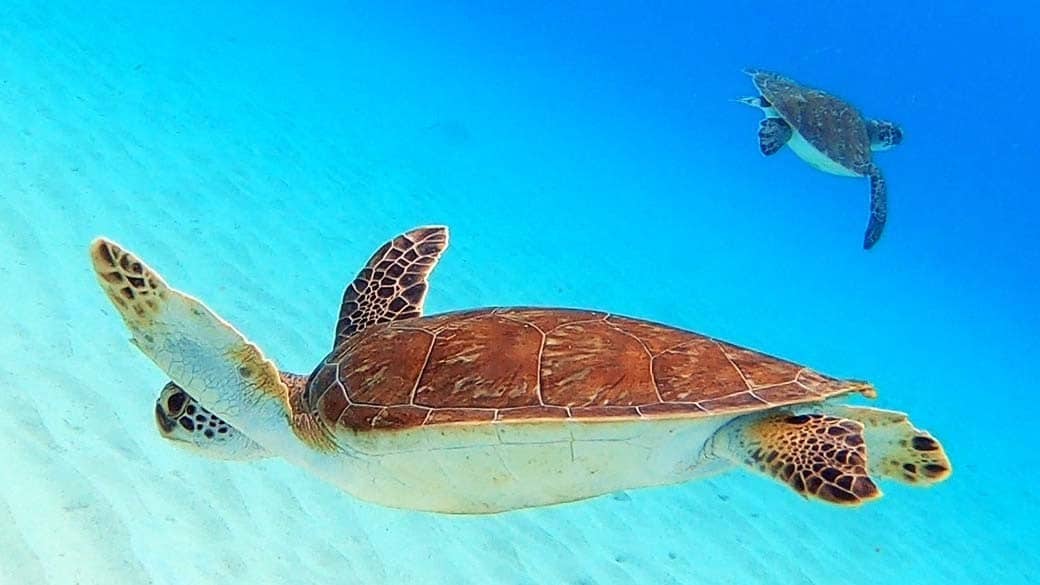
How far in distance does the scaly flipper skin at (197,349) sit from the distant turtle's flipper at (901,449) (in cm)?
164

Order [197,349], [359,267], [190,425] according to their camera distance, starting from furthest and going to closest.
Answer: [359,267], [190,425], [197,349]

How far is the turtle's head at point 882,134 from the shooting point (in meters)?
8.66

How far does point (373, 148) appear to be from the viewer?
37.3 feet

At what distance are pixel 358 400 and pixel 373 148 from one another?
363 inches

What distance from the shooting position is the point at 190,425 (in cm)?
282

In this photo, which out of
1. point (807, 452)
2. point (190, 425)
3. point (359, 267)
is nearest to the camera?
point (807, 452)

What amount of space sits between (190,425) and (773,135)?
666cm

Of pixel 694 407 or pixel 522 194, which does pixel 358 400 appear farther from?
pixel 522 194

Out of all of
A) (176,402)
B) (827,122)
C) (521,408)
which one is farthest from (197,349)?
(827,122)

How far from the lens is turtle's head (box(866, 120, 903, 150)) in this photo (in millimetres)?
8656

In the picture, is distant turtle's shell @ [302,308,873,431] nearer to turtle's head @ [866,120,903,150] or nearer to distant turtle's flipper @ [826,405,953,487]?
distant turtle's flipper @ [826,405,953,487]

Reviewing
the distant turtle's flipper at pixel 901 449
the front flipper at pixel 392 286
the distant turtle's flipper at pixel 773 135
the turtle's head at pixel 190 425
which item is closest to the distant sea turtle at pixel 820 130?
the distant turtle's flipper at pixel 773 135

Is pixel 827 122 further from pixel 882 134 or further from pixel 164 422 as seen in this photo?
pixel 164 422

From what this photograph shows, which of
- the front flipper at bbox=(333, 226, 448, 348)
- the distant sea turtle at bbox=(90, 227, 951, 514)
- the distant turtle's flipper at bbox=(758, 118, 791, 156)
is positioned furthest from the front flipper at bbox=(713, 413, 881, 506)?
the distant turtle's flipper at bbox=(758, 118, 791, 156)
